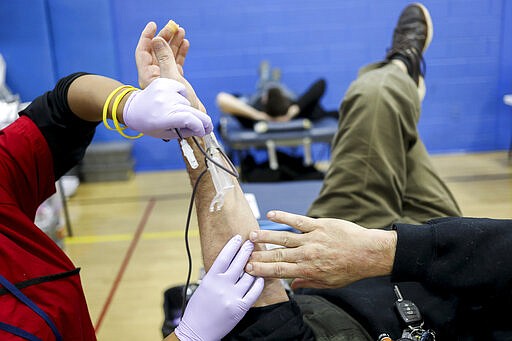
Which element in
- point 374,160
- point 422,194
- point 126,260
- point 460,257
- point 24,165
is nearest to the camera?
point 460,257

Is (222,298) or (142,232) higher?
(222,298)

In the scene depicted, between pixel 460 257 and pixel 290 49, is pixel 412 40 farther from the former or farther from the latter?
pixel 290 49

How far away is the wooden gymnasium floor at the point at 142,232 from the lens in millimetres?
2291

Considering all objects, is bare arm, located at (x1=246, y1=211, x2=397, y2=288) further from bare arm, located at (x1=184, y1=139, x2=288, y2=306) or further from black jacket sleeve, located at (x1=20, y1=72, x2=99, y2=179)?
black jacket sleeve, located at (x1=20, y1=72, x2=99, y2=179)

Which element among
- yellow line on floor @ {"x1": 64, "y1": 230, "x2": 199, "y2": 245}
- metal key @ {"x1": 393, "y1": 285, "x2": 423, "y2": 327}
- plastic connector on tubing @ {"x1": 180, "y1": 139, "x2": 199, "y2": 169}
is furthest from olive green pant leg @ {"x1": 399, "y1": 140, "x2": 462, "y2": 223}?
yellow line on floor @ {"x1": 64, "y1": 230, "x2": 199, "y2": 245}

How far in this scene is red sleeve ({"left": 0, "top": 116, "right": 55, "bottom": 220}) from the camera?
102 cm

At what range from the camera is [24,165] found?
41.3 inches

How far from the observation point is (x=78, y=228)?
124 inches

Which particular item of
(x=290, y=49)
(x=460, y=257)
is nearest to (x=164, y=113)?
(x=460, y=257)

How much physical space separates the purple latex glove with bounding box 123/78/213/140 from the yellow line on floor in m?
1.99

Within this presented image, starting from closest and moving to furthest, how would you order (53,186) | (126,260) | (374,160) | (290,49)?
(53,186), (374,160), (126,260), (290,49)

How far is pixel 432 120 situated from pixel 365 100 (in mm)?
2857

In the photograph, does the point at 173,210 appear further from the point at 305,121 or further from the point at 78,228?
the point at 305,121

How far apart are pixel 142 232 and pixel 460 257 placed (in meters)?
2.39
